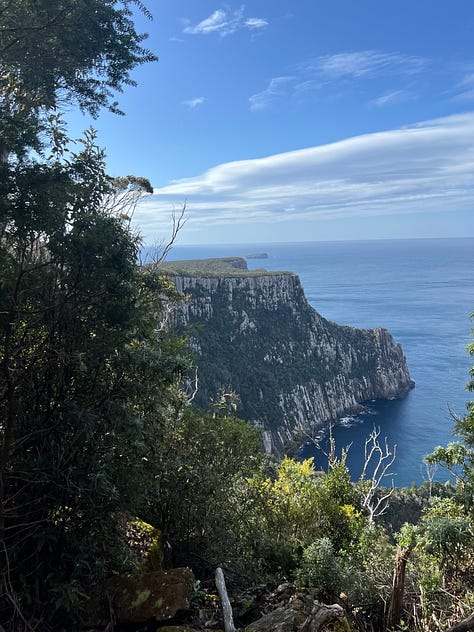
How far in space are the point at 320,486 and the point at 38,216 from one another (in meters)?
9.85

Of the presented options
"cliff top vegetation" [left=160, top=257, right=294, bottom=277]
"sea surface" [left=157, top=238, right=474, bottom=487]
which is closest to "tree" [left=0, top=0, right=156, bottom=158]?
"sea surface" [left=157, top=238, right=474, bottom=487]

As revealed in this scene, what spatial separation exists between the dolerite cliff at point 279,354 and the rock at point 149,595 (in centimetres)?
6448

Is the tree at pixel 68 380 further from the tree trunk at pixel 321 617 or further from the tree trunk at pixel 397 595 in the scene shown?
the tree trunk at pixel 397 595

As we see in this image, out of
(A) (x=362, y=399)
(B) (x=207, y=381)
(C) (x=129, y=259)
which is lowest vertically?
(A) (x=362, y=399)

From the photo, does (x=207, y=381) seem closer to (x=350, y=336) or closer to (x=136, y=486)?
(x=350, y=336)

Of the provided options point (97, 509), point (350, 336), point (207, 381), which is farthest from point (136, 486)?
point (350, 336)

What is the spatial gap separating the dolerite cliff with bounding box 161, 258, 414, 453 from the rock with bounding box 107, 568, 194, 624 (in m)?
64.5

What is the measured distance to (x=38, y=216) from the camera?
521cm

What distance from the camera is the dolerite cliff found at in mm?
85625

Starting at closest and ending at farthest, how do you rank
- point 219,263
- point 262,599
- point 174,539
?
point 262,599
point 174,539
point 219,263

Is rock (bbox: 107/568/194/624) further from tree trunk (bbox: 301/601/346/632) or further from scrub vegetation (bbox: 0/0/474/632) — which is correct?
tree trunk (bbox: 301/601/346/632)

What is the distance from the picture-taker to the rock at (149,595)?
5.54 m

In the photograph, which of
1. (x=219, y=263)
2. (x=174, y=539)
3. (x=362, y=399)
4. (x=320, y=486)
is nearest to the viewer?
(x=174, y=539)

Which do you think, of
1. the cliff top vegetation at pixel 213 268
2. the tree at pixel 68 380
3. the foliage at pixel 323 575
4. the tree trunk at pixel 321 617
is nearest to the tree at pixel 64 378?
the tree at pixel 68 380
